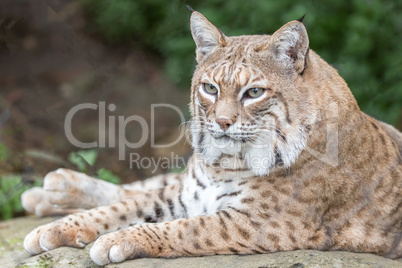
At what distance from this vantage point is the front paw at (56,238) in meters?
3.33

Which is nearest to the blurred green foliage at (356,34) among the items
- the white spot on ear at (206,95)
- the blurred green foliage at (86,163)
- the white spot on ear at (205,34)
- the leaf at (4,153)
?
the blurred green foliage at (86,163)

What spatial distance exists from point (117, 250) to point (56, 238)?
1.70 ft

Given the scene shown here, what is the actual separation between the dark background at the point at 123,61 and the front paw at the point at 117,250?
195 centimetres

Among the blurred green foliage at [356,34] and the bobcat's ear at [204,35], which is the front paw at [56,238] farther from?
the blurred green foliage at [356,34]

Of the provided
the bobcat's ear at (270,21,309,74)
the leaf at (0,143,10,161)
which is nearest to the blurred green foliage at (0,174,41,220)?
the leaf at (0,143,10,161)

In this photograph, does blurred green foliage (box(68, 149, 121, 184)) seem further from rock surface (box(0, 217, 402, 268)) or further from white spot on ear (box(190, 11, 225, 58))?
white spot on ear (box(190, 11, 225, 58))

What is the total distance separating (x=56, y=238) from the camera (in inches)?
131

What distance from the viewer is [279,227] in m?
3.10

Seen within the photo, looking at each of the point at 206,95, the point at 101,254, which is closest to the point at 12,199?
the point at 101,254

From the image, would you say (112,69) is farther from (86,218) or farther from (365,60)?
(86,218)

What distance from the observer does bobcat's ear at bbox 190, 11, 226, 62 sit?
11.4 feet

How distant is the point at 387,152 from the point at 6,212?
3.49 meters

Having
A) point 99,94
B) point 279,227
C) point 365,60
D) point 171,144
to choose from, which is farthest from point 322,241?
point 99,94

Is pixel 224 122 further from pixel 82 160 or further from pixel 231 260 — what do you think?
pixel 82 160
